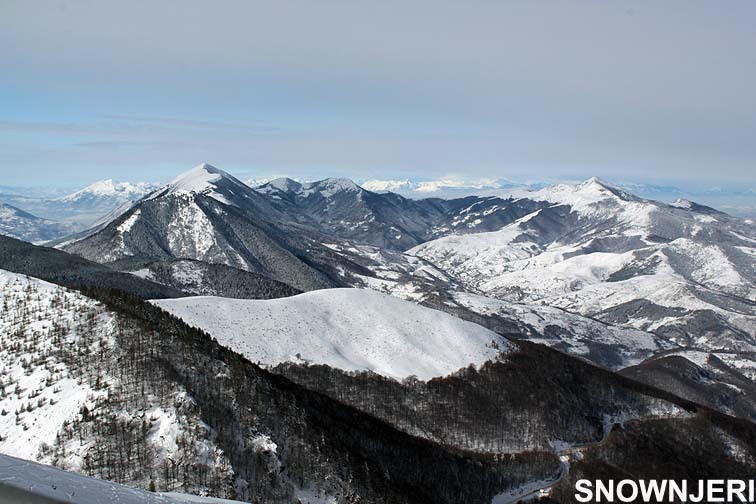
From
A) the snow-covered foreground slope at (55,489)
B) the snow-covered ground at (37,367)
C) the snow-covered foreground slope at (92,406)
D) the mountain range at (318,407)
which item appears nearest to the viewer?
the snow-covered foreground slope at (55,489)

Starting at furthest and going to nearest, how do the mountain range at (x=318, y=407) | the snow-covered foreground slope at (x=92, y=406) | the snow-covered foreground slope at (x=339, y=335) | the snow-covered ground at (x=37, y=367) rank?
the snow-covered foreground slope at (x=339, y=335) < the mountain range at (x=318, y=407) < the snow-covered ground at (x=37, y=367) < the snow-covered foreground slope at (x=92, y=406)

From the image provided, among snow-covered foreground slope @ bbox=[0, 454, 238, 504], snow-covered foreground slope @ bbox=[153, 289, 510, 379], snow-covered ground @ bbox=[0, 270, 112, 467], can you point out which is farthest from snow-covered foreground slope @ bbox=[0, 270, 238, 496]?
snow-covered foreground slope @ bbox=[153, 289, 510, 379]

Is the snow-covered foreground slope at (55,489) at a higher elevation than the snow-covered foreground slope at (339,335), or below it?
higher

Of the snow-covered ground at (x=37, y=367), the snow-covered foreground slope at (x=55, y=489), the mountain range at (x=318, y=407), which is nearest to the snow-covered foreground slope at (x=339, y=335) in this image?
the mountain range at (x=318, y=407)

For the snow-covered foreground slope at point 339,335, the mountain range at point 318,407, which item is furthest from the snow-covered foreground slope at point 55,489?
the snow-covered foreground slope at point 339,335

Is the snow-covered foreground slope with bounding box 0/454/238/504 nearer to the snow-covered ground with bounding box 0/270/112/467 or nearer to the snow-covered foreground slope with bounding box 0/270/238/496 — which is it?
the snow-covered foreground slope with bounding box 0/270/238/496

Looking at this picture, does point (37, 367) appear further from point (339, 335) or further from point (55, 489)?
point (339, 335)

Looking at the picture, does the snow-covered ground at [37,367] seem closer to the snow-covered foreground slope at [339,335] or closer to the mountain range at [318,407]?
the mountain range at [318,407]

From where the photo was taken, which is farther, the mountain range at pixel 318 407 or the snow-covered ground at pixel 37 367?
the mountain range at pixel 318 407

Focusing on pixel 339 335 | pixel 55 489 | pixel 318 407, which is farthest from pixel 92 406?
pixel 339 335
